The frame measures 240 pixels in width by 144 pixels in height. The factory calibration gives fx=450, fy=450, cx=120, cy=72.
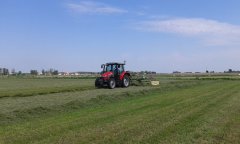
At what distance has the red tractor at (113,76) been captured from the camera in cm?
3638

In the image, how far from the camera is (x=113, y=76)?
1457 inches

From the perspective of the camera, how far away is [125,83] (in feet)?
126

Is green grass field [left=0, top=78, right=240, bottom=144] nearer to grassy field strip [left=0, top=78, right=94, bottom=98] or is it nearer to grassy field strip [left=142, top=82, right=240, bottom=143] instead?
grassy field strip [left=142, top=82, right=240, bottom=143]

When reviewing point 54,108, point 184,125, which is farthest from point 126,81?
point 184,125

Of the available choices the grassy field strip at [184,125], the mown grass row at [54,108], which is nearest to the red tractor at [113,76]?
the mown grass row at [54,108]

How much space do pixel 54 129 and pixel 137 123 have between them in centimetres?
281

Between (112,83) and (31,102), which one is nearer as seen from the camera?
(31,102)

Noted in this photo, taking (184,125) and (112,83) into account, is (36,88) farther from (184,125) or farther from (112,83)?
(184,125)

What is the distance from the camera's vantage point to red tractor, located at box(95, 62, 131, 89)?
3638 cm

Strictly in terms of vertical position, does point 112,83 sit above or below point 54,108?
above

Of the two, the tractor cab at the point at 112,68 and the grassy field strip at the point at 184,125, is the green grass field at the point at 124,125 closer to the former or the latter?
the grassy field strip at the point at 184,125

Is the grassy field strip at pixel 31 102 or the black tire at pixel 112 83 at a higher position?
the black tire at pixel 112 83

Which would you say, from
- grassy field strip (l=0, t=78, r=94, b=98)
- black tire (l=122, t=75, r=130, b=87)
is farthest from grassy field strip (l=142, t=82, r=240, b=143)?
black tire (l=122, t=75, r=130, b=87)

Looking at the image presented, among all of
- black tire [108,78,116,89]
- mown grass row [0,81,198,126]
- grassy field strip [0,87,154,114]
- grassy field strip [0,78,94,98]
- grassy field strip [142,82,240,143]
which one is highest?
black tire [108,78,116,89]
